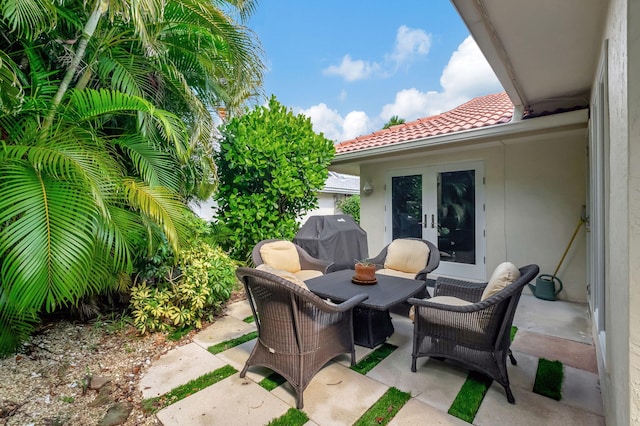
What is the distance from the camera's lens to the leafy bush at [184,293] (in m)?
3.65

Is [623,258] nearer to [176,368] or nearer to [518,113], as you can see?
[176,368]

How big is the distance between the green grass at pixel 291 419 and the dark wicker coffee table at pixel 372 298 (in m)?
1.11

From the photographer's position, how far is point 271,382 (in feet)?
8.78

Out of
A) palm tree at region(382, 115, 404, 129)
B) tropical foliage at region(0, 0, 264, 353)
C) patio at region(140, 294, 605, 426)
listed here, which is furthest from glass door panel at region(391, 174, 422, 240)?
palm tree at region(382, 115, 404, 129)

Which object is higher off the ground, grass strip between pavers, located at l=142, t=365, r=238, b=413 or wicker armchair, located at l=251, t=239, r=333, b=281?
wicker armchair, located at l=251, t=239, r=333, b=281

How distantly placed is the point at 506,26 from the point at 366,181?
4912 millimetres

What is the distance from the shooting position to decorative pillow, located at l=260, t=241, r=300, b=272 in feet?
15.0

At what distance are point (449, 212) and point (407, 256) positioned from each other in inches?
86.8

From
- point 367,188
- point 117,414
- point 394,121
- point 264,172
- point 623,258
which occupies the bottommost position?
point 117,414

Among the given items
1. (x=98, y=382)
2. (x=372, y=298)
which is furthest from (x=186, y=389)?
(x=372, y=298)

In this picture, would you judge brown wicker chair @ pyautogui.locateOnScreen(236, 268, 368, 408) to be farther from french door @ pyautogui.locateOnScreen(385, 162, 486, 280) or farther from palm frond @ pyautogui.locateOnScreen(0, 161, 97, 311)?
french door @ pyautogui.locateOnScreen(385, 162, 486, 280)

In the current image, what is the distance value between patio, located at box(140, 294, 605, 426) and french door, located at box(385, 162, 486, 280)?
2.57 metres

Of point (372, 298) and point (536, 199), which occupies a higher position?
point (536, 199)

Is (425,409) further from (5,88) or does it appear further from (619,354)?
(5,88)
